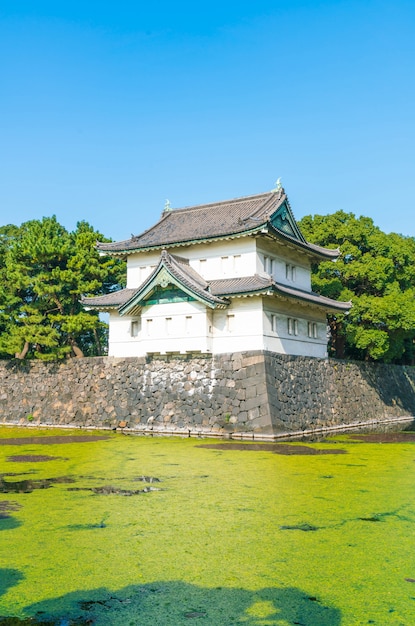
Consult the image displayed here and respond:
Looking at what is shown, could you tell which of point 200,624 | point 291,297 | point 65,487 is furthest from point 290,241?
point 200,624

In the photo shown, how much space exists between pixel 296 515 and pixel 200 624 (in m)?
3.69

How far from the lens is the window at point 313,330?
24.9 metres

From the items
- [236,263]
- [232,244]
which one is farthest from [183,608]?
[232,244]

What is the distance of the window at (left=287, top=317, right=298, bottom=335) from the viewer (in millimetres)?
23172

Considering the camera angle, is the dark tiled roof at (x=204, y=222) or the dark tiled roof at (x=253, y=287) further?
the dark tiled roof at (x=204, y=222)

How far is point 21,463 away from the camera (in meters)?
13.2

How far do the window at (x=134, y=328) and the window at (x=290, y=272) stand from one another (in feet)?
21.5

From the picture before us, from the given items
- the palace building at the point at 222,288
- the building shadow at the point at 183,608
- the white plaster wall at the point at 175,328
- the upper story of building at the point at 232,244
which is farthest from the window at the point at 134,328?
the building shadow at the point at 183,608

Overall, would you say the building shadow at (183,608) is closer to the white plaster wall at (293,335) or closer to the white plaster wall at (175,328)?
the white plaster wall at (293,335)

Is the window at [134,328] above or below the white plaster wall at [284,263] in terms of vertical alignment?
below

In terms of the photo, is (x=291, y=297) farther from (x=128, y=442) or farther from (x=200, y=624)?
(x=200, y=624)

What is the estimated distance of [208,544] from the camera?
6422 mm

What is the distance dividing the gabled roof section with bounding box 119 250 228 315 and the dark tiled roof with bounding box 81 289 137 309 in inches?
45.8

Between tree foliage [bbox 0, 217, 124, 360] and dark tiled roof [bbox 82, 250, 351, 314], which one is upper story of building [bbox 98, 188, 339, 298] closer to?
dark tiled roof [bbox 82, 250, 351, 314]
